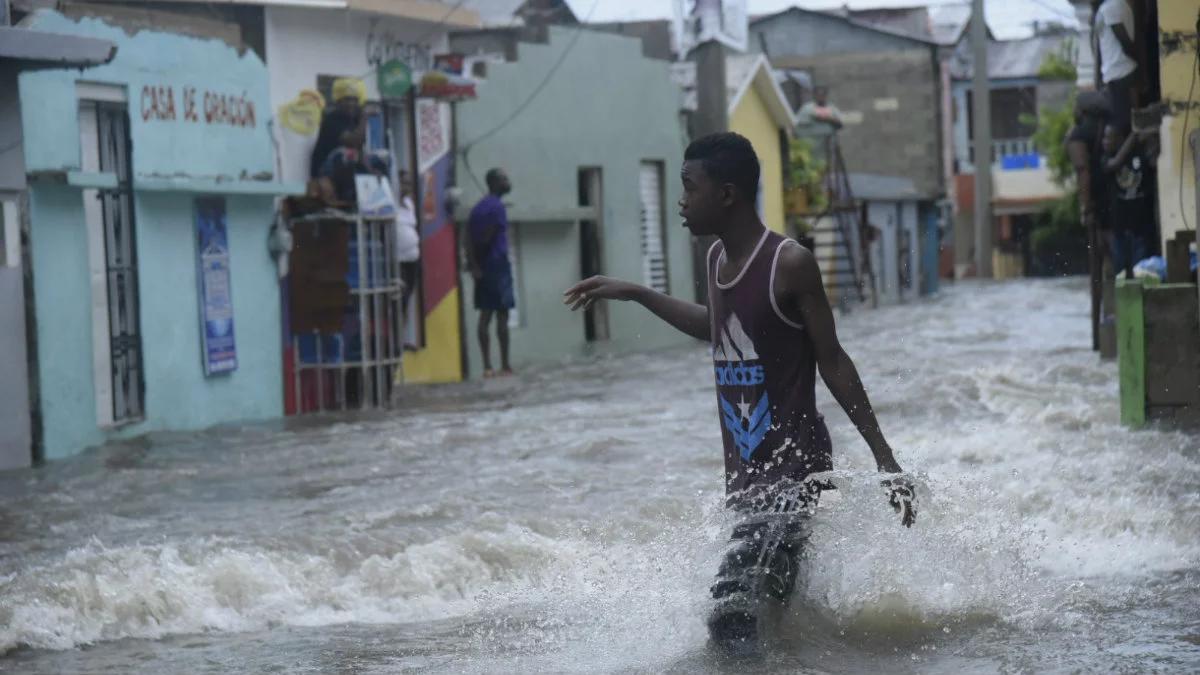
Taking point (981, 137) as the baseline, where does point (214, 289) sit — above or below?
below

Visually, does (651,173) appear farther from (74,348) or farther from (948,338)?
(74,348)

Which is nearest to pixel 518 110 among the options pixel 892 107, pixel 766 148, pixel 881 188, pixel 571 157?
pixel 571 157

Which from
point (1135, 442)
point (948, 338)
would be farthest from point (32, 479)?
point (948, 338)

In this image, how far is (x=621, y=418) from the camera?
44.0 ft

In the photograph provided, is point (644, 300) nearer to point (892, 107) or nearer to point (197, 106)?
point (197, 106)

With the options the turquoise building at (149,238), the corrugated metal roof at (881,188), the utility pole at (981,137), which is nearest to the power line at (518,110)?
the turquoise building at (149,238)

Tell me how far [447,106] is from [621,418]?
6517mm

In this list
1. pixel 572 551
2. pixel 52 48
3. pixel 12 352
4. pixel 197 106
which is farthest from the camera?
pixel 197 106

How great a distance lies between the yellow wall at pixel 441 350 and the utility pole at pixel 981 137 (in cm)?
2855

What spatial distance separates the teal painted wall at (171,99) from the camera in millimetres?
11714

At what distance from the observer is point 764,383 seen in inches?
205

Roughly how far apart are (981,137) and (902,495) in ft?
136

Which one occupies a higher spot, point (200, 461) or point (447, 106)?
point (447, 106)

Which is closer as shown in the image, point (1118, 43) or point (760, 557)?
point (760, 557)
